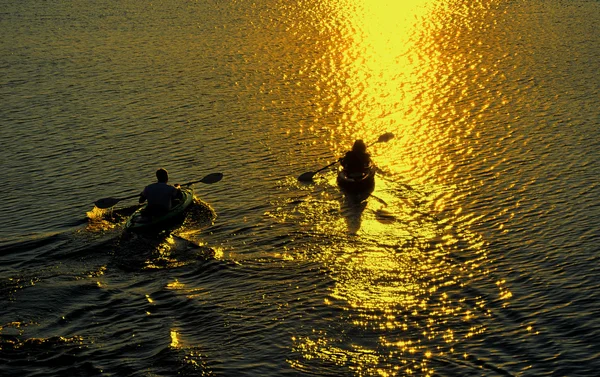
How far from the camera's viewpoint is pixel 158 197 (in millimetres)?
26906

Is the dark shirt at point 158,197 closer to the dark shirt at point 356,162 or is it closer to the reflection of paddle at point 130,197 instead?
→ the reflection of paddle at point 130,197

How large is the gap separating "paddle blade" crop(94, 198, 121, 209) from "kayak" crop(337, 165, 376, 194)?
824 centimetres

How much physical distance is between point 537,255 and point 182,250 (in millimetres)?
10958

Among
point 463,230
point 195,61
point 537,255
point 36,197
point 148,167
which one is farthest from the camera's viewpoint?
point 195,61

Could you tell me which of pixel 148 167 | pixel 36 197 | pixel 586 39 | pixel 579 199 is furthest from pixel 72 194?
pixel 586 39

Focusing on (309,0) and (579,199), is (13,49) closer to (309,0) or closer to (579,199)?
(309,0)

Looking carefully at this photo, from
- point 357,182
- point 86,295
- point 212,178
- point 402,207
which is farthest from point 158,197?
point 402,207

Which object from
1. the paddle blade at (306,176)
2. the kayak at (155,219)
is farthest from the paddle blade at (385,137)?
the kayak at (155,219)

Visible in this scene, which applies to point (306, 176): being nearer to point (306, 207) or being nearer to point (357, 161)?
point (357, 161)

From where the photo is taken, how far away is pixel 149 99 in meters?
42.9

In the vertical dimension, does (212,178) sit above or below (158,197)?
above

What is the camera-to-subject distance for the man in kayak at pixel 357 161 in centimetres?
3050

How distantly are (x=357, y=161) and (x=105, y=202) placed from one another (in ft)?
30.6

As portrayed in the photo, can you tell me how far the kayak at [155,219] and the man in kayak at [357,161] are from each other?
6.40 metres
